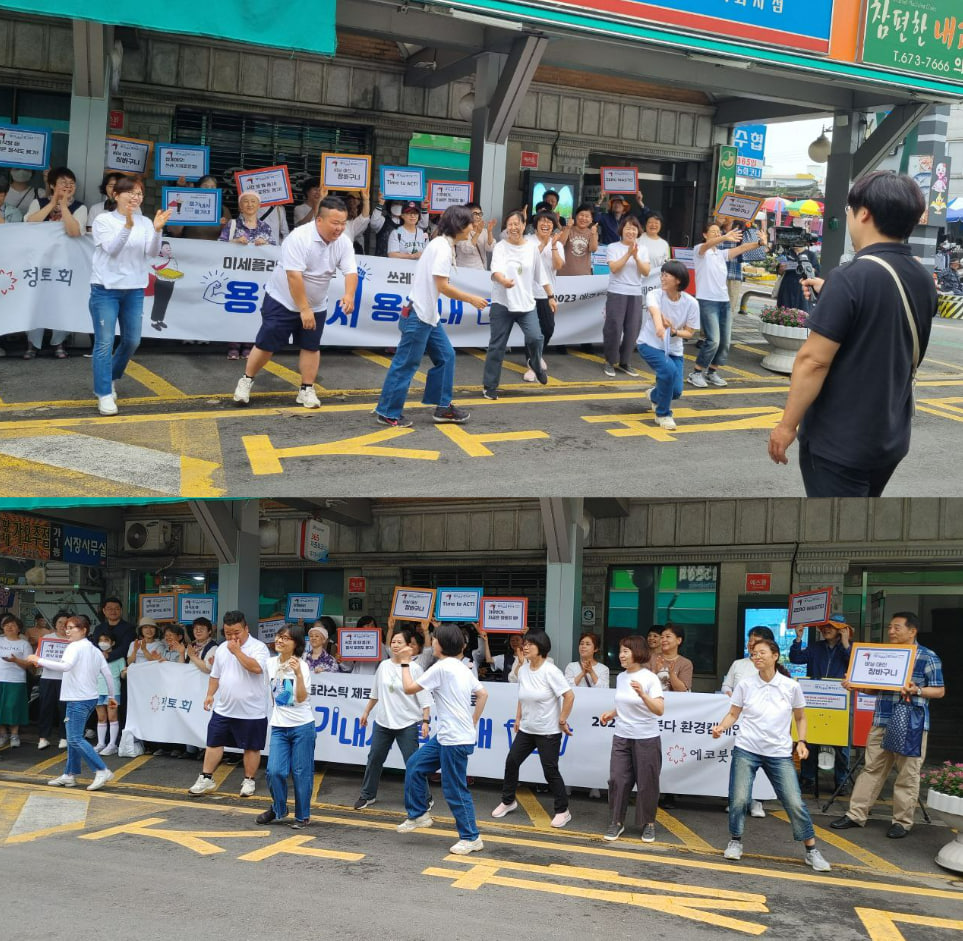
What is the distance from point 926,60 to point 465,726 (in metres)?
11.1

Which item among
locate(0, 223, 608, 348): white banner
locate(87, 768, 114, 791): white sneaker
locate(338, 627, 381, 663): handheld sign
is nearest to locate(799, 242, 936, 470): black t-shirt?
locate(87, 768, 114, 791): white sneaker

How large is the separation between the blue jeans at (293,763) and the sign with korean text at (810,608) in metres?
5.78

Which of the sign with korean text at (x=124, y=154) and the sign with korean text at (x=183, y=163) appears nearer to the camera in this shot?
the sign with korean text at (x=183, y=163)

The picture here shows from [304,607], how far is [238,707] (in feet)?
24.1

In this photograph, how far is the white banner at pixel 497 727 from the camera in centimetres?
845

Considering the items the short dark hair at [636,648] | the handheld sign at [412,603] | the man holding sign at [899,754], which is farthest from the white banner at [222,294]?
the man holding sign at [899,754]

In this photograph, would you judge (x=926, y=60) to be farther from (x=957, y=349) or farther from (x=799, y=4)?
(x=957, y=349)

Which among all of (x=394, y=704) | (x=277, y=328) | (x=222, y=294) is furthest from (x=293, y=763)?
(x=222, y=294)

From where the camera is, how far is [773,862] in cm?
668

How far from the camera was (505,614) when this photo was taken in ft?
37.6

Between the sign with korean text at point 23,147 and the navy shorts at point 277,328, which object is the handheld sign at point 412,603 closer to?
the navy shorts at point 277,328

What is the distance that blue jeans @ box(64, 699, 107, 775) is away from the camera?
8.50 meters

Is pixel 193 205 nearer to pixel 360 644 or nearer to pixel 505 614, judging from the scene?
pixel 360 644

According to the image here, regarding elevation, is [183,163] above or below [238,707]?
above
